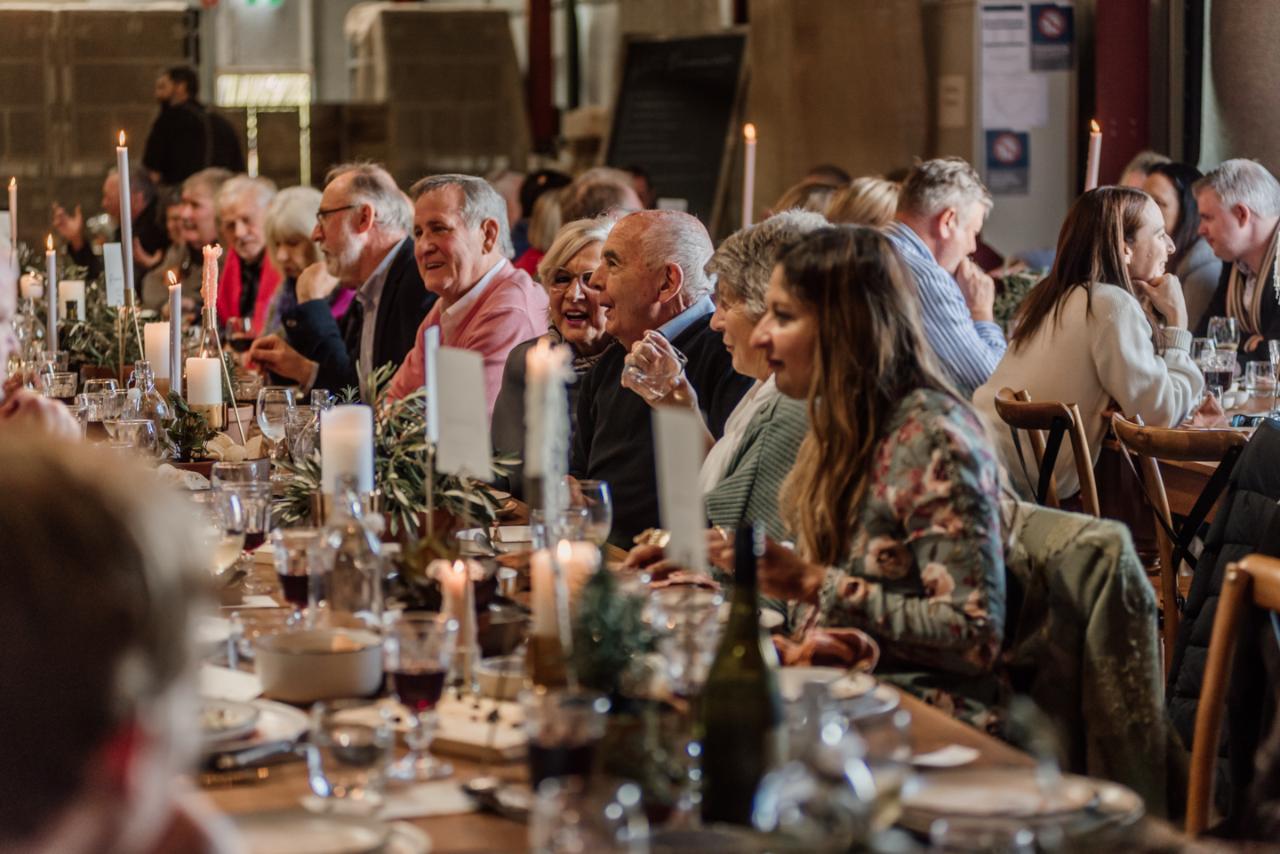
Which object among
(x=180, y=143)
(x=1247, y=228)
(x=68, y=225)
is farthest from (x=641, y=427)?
(x=180, y=143)

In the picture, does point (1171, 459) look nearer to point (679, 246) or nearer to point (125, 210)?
point (679, 246)

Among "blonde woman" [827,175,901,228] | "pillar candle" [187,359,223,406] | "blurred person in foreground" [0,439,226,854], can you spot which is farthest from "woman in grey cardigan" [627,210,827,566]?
"blonde woman" [827,175,901,228]

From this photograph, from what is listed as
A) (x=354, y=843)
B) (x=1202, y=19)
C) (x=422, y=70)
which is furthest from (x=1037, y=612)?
(x=422, y=70)

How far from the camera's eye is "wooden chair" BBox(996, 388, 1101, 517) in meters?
4.07

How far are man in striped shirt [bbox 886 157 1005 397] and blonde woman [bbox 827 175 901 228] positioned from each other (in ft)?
0.86

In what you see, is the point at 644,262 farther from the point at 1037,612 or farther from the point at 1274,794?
the point at 1274,794

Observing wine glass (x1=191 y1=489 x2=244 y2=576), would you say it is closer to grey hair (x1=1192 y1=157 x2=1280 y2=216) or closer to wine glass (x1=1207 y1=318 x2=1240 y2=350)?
wine glass (x1=1207 y1=318 x2=1240 y2=350)

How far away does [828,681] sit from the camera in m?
2.02

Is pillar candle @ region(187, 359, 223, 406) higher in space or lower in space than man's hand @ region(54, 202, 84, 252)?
lower

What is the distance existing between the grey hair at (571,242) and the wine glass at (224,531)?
2057 millimetres

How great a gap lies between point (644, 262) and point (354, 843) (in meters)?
2.64

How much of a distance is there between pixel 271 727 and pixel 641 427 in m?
2.11

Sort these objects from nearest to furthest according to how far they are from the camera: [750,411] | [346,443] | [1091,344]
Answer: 1. [346,443]
2. [750,411]
3. [1091,344]

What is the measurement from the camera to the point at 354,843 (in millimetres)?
1522
